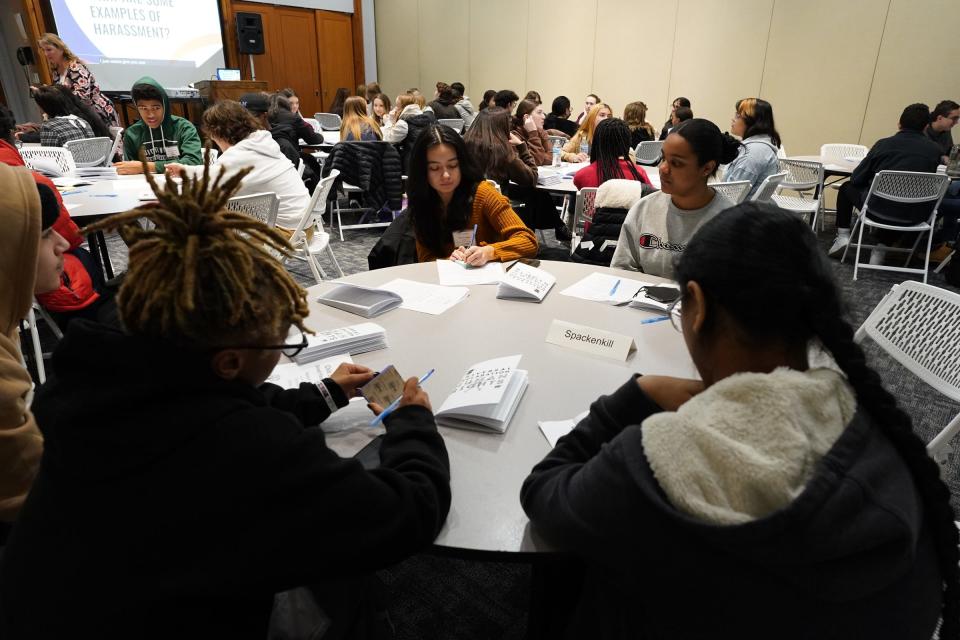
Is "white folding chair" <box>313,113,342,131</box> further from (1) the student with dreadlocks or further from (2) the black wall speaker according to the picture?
(1) the student with dreadlocks

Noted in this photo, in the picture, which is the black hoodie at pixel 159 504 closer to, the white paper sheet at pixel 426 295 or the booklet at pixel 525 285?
the white paper sheet at pixel 426 295

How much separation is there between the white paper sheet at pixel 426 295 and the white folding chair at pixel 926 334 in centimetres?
115

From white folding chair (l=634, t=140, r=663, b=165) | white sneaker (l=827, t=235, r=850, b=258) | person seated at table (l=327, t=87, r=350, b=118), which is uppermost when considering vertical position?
person seated at table (l=327, t=87, r=350, b=118)

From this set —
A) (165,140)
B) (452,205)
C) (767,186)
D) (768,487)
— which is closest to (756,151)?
(767,186)

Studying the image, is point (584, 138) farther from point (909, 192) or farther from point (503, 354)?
point (503, 354)

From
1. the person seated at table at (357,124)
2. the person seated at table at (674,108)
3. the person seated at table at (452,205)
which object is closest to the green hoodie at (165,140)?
the person seated at table at (357,124)

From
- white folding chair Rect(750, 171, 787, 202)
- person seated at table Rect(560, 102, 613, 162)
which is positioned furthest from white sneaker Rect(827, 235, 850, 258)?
person seated at table Rect(560, 102, 613, 162)

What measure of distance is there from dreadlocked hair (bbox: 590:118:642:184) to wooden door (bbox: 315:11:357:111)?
346 inches

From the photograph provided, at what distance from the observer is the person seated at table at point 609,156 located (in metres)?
3.60

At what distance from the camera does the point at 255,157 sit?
3326 millimetres

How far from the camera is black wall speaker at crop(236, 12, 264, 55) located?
9523 mm

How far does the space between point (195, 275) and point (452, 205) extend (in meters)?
1.93

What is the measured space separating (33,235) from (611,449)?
1308 millimetres

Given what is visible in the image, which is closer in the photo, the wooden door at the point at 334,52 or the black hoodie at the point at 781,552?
the black hoodie at the point at 781,552
